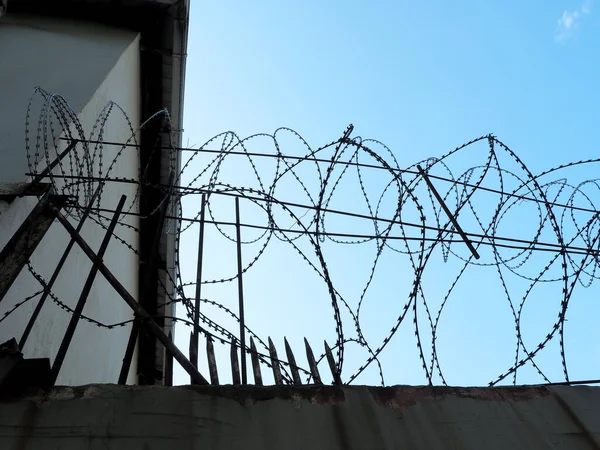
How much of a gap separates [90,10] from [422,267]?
753cm

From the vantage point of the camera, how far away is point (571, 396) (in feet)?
8.81

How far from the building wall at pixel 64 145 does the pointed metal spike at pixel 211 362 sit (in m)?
1.64

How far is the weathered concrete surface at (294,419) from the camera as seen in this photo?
2230mm

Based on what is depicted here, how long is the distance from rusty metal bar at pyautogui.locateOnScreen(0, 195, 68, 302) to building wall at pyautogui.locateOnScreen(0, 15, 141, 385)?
0.79 m

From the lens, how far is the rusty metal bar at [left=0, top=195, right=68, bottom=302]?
303 centimetres

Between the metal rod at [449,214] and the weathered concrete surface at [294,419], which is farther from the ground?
the metal rod at [449,214]

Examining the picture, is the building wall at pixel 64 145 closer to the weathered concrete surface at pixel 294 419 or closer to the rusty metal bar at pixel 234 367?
the rusty metal bar at pixel 234 367

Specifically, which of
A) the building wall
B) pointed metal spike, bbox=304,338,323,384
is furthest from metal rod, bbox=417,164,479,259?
the building wall

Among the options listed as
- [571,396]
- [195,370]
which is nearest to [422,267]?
[571,396]

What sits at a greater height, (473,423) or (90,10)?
(90,10)

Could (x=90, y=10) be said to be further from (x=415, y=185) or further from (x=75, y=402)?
(x=75, y=402)

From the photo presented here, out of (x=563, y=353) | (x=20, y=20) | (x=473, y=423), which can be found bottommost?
(x=473, y=423)

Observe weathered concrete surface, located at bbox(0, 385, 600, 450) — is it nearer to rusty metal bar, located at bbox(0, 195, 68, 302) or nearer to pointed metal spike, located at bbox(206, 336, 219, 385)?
rusty metal bar, located at bbox(0, 195, 68, 302)

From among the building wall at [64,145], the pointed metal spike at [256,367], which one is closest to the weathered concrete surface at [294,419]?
the pointed metal spike at [256,367]
